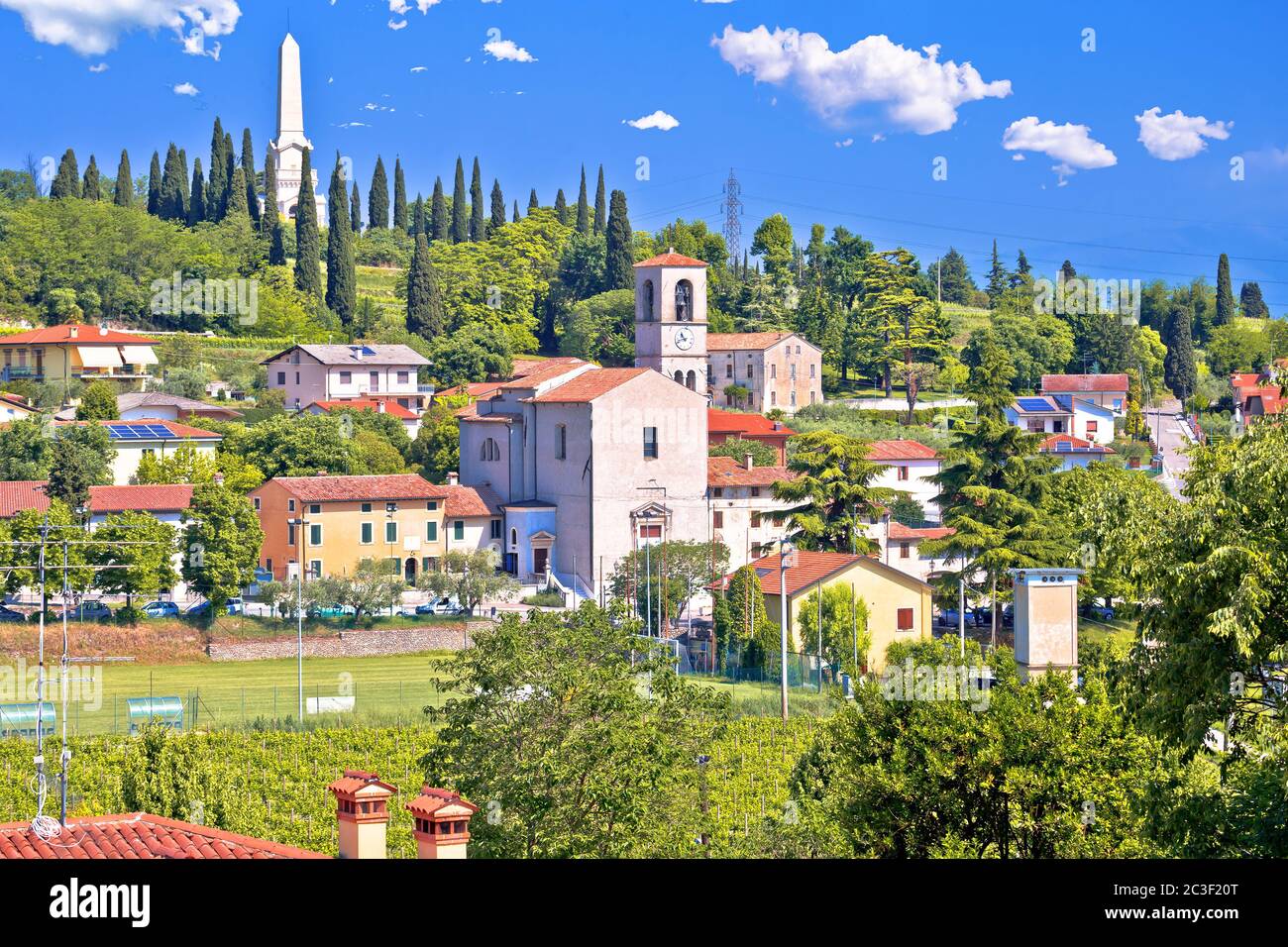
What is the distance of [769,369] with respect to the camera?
7156cm

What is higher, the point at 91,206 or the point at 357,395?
the point at 91,206

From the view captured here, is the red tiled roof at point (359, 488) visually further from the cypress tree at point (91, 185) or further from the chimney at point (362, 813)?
the cypress tree at point (91, 185)

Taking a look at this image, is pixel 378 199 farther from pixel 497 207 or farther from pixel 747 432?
pixel 747 432

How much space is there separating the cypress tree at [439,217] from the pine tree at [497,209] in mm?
3169

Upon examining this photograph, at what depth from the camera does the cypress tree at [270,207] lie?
272ft

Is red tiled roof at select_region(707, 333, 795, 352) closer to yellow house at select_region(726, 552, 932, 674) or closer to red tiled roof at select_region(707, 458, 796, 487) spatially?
red tiled roof at select_region(707, 458, 796, 487)

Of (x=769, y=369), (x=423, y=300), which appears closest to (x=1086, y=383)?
(x=769, y=369)

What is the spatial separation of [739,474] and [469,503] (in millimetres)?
7807

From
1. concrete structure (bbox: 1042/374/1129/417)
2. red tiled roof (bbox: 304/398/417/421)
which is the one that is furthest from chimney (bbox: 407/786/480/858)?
concrete structure (bbox: 1042/374/1129/417)

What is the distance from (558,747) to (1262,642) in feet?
26.0

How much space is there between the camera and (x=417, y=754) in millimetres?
29094

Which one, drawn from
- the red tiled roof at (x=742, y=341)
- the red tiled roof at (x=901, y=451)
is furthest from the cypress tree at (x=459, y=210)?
the red tiled roof at (x=901, y=451)

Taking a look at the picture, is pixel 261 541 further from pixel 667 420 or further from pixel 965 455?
pixel 965 455
